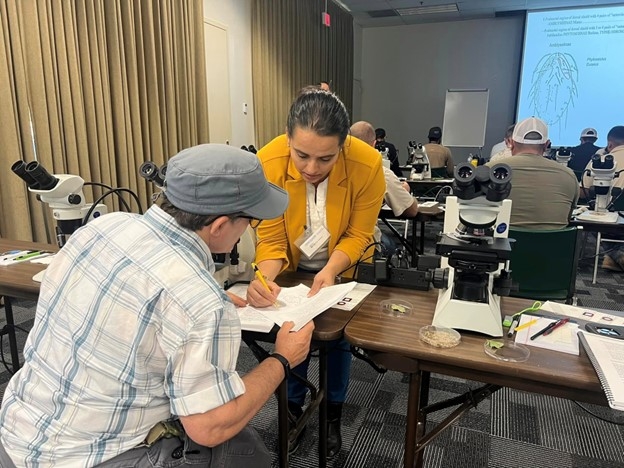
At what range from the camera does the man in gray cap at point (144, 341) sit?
76 cm

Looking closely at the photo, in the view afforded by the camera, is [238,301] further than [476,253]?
Yes

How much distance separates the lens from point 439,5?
6715mm

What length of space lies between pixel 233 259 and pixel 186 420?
3.40ft

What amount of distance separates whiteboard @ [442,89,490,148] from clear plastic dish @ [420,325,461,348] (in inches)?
278

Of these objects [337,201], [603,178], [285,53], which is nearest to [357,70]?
[285,53]

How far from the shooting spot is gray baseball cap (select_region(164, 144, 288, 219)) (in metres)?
0.81

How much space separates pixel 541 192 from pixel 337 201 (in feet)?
4.47

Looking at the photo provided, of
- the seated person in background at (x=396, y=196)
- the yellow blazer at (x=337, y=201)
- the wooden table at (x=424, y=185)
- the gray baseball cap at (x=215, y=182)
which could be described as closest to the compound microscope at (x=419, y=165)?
the wooden table at (x=424, y=185)

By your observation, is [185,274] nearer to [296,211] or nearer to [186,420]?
[186,420]

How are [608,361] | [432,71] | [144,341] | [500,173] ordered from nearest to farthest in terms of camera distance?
1. [144,341]
2. [608,361]
3. [500,173]
4. [432,71]

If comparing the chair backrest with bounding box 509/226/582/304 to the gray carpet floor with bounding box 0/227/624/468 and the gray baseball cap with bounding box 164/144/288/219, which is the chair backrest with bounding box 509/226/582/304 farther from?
the gray baseball cap with bounding box 164/144/288/219

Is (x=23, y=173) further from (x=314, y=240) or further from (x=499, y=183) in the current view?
(x=499, y=183)

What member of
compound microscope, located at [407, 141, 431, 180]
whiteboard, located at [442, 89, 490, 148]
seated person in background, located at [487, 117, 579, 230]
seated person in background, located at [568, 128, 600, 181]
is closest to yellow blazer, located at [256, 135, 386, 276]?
seated person in background, located at [487, 117, 579, 230]

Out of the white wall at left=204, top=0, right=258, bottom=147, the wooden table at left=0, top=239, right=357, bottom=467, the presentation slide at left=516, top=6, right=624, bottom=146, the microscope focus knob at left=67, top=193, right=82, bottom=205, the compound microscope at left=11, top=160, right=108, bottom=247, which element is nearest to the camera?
the wooden table at left=0, top=239, right=357, bottom=467
